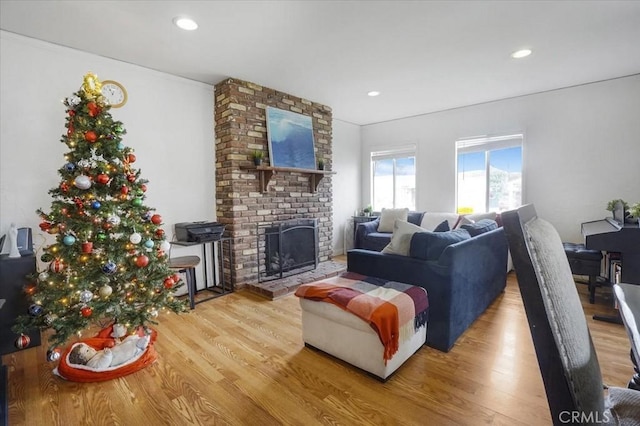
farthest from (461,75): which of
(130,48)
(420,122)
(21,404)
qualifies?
(21,404)

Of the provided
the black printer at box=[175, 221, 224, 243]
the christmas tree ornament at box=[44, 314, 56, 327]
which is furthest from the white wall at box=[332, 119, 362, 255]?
the christmas tree ornament at box=[44, 314, 56, 327]

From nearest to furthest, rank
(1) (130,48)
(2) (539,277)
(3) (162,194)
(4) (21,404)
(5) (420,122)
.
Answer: (2) (539,277) → (4) (21,404) → (1) (130,48) → (3) (162,194) → (5) (420,122)

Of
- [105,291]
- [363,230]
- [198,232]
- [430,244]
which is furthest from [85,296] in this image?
[363,230]

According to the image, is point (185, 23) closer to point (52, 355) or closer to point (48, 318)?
point (48, 318)

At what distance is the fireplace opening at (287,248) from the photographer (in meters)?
3.95

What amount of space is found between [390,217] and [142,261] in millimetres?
3861

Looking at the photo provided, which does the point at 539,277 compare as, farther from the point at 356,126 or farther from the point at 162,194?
the point at 356,126

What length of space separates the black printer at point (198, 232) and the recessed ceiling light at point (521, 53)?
360 cm

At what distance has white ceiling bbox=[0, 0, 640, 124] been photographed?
87.4 inches

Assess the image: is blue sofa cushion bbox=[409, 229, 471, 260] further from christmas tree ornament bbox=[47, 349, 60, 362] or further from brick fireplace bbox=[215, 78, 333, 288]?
christmas tree ornament bbox=[47, 349, 60, 362]

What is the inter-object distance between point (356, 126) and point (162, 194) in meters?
4.03

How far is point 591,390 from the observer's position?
1.77ft

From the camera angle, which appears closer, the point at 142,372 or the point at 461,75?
the point at 142,372

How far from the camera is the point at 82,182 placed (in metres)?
2.07
